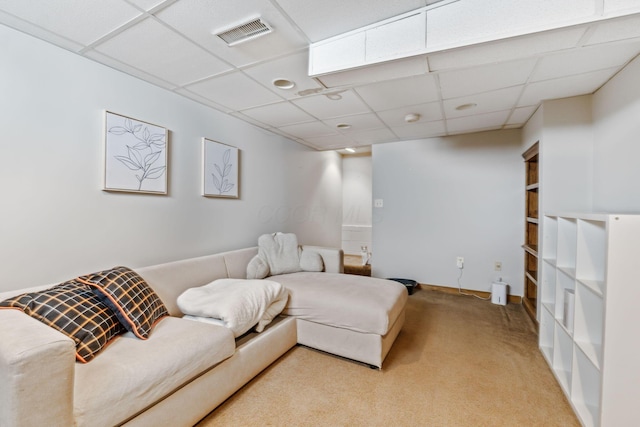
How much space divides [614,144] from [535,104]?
83 cm

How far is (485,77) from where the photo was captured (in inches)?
82.4

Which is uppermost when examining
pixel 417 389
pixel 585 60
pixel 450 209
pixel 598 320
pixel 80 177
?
pixel 585 60

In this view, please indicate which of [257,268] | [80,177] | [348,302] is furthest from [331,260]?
[80,177]

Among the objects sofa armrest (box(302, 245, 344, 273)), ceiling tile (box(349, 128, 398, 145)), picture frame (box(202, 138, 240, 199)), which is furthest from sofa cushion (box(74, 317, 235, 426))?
ceiling tile (box(349, 128, 398, 145))

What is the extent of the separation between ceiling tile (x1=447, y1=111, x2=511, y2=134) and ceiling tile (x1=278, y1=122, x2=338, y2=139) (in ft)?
4.86

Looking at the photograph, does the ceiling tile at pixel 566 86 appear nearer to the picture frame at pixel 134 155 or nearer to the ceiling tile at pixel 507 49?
the ceiling tile at pixel 507 49

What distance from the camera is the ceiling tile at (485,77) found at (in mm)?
1928

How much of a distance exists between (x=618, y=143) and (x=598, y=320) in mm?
1294

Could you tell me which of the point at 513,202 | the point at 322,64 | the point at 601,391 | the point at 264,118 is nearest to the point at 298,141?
the point at 264,118

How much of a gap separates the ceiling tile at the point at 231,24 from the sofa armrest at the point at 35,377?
1.63m

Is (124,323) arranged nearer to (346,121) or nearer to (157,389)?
(157,389)

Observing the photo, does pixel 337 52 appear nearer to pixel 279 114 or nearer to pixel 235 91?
pixel 235 91

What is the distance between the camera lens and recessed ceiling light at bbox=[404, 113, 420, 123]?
3.02m

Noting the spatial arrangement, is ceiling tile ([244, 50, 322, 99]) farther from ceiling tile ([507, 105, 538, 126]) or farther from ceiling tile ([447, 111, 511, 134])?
ceiling tile ([507, 105, 538, 126])
